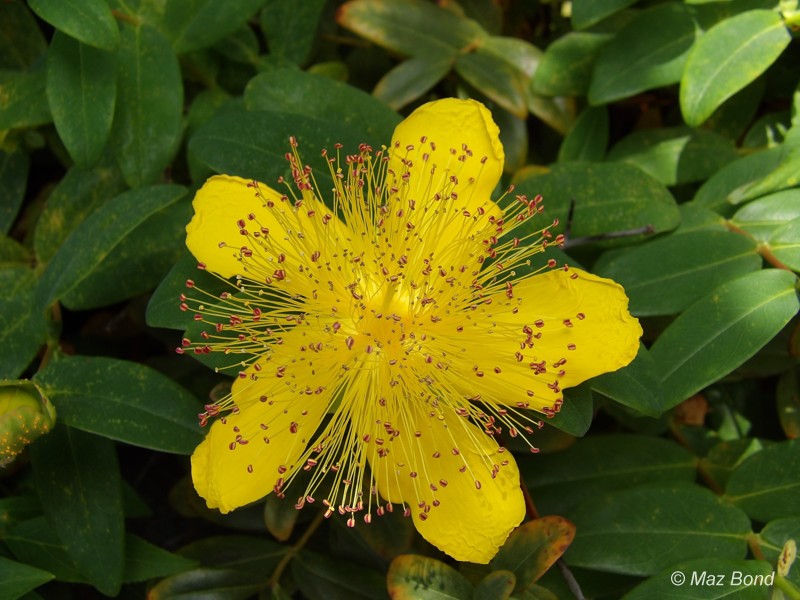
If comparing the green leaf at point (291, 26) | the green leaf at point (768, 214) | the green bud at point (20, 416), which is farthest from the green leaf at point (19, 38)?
the green leaf at point (768, 214)

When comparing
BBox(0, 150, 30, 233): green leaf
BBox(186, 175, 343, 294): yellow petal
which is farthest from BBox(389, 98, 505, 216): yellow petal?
BBox(0, 150, 30, 233): green leaf

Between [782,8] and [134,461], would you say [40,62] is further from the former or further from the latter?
[782,8]

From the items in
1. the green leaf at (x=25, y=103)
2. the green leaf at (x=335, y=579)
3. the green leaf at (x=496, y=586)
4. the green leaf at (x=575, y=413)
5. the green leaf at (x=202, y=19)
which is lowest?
the green leaf at (x=335, y=579)

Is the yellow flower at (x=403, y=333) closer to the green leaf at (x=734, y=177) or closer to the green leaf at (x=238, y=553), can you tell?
the green leaf at (x=238, y=553)

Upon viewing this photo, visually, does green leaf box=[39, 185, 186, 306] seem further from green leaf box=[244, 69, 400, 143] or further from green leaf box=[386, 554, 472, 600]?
green leaf box=[386, 554, 472, 600]

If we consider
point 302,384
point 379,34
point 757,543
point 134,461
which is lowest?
point 134,461

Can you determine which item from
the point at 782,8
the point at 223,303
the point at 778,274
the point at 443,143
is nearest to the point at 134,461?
the point at 223,303
